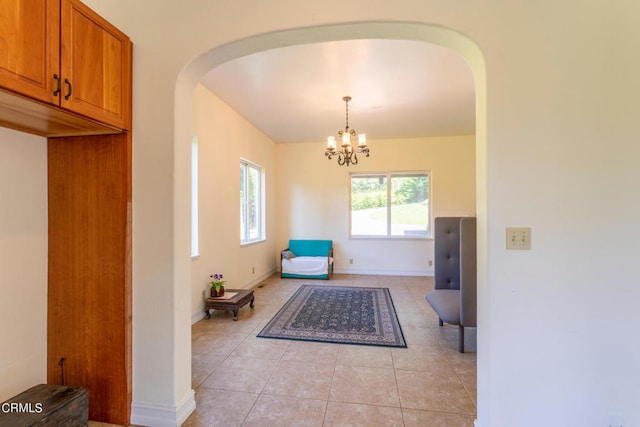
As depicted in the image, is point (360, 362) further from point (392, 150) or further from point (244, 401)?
point (392, 150)

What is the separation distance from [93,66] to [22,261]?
3.90 ft

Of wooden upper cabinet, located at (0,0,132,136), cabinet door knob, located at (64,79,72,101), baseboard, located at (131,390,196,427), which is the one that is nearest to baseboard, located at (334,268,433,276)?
baseboard, located at (131,390,196,427)

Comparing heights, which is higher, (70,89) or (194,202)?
(70,89)

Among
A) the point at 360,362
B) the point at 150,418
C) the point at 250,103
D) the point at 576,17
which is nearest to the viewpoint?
the point at 576,17

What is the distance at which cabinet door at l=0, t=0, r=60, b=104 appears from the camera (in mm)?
1039

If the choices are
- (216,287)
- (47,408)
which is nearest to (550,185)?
(47,408)

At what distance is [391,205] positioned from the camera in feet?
19.2

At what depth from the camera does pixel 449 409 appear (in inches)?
69.2

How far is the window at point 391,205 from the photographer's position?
5.75 m

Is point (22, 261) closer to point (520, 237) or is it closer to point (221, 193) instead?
point (221, 193)

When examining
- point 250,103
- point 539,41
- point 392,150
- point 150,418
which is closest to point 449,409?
point 150,418

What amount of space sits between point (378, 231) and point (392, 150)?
175 centimetres

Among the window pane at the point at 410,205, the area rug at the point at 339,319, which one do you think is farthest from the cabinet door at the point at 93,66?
the window pane at the point at 410,205

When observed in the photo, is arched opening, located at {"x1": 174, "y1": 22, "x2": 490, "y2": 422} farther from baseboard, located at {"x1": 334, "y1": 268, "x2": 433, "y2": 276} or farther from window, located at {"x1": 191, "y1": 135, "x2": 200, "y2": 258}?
baseboard, located at {"x1": 334, "y1": 268, "x2": 433, "y2": 276}
